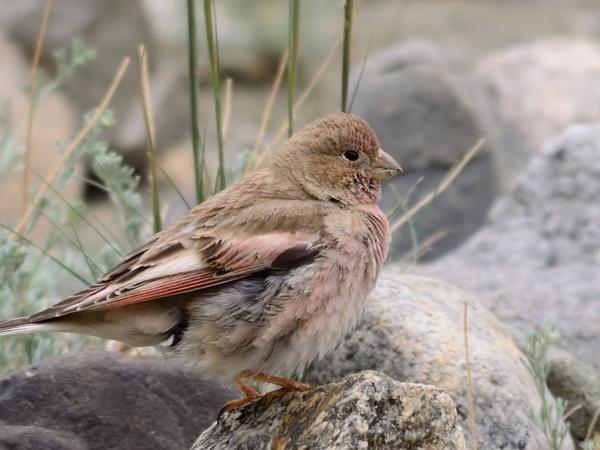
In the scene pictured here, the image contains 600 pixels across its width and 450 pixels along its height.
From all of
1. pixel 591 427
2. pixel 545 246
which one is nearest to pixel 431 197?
pixel 591 427

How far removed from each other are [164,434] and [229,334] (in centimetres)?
61

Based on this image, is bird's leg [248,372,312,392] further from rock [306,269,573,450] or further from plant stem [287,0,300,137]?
plant stem [287,0,300,137]

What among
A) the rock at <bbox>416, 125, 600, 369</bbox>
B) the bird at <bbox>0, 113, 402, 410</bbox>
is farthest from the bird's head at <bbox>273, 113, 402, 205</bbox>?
the rock at <bbox>416, 125, 600, 369</bbox>

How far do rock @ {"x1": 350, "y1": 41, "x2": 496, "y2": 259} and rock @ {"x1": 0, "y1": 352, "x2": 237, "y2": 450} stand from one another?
3406mm

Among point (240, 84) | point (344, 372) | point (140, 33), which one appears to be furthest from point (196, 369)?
point (240, 84)

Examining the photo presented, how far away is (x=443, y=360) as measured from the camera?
13.9 feet

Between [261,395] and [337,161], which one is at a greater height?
[337,161]

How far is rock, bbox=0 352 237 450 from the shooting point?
4.01 meters

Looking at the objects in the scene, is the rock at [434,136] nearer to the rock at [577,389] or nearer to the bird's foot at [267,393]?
the rock at [577,389]

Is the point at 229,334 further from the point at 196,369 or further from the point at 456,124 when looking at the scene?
the point at 456,124

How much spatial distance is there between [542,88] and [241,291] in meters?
6.35

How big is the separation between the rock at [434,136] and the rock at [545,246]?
47.4 inches

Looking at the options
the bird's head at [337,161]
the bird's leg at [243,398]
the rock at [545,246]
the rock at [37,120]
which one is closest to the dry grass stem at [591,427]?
the rock at [545,246]

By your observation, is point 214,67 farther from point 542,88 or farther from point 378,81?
point 542,88
